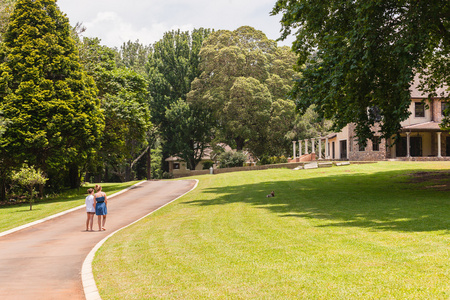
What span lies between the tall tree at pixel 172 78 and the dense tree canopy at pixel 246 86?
287 cm

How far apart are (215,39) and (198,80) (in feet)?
21.1

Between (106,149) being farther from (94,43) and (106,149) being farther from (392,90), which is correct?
(392,90)

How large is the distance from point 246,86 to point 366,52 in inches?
1456

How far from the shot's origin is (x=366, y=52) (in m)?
18.1

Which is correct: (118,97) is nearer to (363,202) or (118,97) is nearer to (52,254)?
(363,202)

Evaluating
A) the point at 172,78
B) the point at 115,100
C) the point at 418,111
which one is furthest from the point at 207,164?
the point at 418,111

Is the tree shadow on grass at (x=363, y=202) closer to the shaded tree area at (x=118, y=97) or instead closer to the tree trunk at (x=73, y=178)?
the shaded tree area at (x=118, y=97)

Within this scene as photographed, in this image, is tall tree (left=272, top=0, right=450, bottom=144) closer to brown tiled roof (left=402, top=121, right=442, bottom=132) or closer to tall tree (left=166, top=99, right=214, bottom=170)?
brown tiled roof (left=402, top=121, right=442, bottom=132)

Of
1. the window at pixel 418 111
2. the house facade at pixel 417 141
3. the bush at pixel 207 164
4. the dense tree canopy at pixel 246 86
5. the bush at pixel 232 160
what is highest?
the dense tree canopy at pixel 246 86

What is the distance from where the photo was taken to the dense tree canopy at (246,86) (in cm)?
5606

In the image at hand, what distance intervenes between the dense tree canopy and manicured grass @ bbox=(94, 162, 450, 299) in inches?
1492

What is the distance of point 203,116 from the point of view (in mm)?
62531

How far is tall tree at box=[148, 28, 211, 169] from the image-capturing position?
63625 millimetres

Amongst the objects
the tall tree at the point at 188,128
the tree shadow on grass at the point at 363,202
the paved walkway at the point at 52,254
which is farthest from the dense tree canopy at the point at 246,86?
the paved walkway at the point at 52,254
